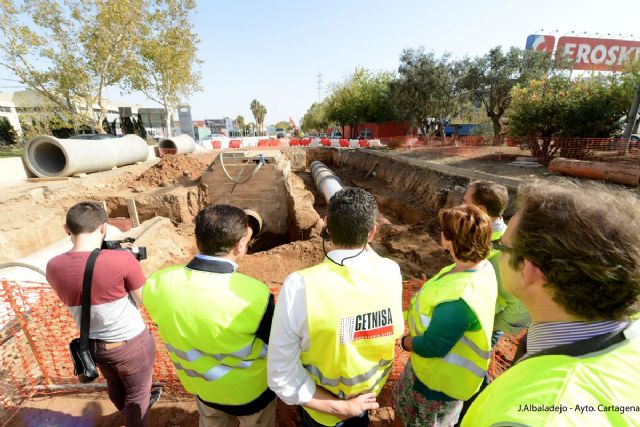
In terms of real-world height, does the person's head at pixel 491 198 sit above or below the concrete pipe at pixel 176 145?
below

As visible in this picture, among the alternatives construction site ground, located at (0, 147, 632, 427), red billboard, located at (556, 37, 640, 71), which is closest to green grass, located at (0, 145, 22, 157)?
construction site ground, located at (0, 147, 632, 427)

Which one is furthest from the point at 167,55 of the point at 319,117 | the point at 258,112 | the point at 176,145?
the point at 258,112

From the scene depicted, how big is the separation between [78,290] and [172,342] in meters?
0.89

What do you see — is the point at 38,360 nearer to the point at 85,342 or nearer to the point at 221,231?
the point at 85,342

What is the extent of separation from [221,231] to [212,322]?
1.61 ft

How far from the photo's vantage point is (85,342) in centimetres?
205

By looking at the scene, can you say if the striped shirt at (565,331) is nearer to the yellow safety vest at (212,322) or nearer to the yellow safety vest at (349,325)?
the yellow safety vest at (349,325)

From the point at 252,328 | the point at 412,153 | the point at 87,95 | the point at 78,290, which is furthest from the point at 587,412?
the point at 87,95

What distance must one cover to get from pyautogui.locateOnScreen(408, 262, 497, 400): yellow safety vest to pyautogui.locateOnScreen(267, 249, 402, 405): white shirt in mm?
442

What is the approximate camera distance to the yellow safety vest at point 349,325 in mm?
1427

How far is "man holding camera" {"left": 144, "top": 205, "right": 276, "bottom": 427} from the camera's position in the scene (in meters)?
1.54

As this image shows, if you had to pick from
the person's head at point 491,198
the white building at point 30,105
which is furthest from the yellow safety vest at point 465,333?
the white building at point 30,105

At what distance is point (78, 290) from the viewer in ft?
Result: 6.42

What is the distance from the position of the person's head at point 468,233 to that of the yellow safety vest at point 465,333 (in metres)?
0.11
